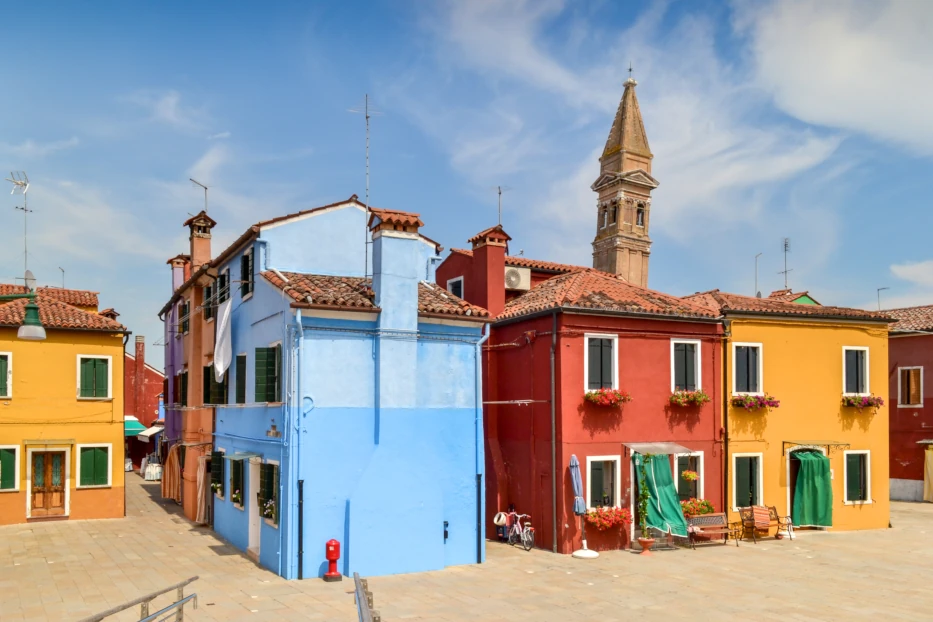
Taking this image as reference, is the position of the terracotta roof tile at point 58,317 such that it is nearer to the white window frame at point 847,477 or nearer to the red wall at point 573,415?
the red wall at point 573,415

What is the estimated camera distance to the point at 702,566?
18828 mm

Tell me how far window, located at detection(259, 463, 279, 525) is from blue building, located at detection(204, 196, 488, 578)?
0.06m

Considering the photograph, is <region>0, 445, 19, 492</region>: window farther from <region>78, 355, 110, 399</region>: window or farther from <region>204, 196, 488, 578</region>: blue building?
<region>204, 196, 488, 578</region>: blue building

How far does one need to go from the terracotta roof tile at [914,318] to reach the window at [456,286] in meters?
17.6

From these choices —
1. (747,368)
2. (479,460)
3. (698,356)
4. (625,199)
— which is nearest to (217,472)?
(479,460)

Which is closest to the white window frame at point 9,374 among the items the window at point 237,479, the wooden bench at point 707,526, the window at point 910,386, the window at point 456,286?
the window at point 237,479

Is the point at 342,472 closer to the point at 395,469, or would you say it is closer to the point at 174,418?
the point at 395,469

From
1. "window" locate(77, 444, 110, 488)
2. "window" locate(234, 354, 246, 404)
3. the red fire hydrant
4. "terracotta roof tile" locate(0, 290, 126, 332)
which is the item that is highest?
"terracotta roof tile" locate(0, 290, 126, 332)

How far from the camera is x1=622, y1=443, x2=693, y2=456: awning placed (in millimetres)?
21094

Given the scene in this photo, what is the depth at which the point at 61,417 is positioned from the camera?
1017 inches

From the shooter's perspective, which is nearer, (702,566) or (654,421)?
(702,566)

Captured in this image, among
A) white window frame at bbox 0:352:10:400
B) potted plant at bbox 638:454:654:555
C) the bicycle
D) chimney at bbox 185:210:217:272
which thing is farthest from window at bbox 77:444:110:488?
potted plant at bbox 638:454:654:555

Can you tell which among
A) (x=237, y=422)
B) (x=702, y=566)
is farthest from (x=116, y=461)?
(x=702, y=566)

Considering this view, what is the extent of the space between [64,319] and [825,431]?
2422 cm
